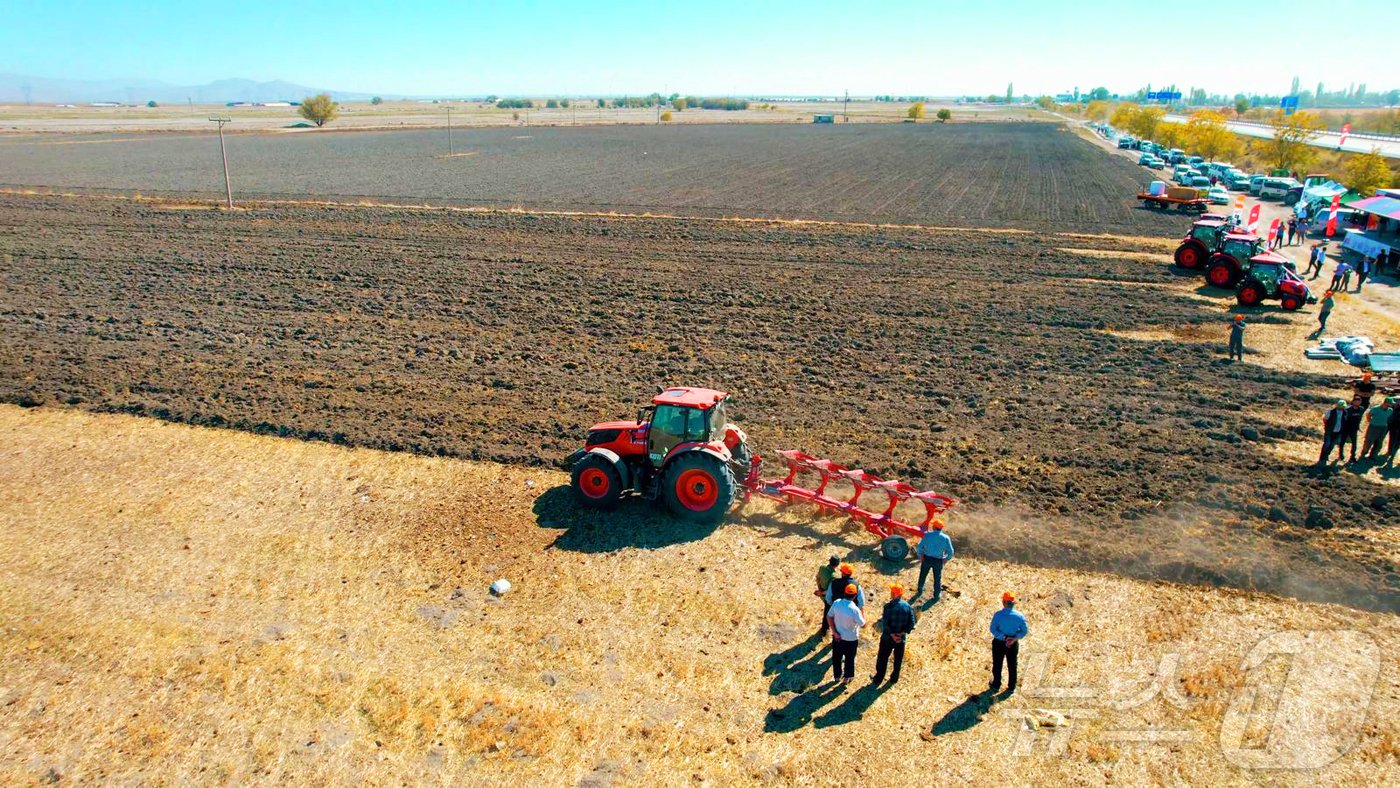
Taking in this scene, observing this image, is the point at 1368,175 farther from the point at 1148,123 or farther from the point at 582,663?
the point at 1148,123

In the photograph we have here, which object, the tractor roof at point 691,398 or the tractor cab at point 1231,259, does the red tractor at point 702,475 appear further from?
the tractor cab at point 1231,259

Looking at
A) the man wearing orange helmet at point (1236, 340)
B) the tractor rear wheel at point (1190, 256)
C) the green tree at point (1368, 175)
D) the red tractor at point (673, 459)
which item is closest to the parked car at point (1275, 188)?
the green tree at point (1368, 175)

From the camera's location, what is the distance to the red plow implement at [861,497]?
11.2m

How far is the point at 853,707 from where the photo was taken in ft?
27.7

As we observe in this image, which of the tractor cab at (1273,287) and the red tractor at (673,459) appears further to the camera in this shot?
the tractor cab at (1273,287)

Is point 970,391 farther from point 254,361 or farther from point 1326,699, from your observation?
point 254,361

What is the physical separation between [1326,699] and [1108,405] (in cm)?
834

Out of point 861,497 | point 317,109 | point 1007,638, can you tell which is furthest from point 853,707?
point 317,109

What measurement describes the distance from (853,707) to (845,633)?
2.34ft

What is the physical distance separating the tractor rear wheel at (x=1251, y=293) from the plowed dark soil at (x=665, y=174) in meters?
12.2

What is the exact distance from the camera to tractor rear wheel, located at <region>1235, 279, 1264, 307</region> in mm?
23047

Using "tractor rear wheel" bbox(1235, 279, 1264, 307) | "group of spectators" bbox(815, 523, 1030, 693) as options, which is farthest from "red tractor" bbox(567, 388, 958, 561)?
"tractor rear wheel" bbox(1235, 279, 1264, 307)

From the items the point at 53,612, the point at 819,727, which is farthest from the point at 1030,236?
the point at 53,612

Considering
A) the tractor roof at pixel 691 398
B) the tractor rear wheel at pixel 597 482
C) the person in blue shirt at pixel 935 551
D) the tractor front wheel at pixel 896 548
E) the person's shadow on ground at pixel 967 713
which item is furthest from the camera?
the tractor rear wheel at pixel 597 482
